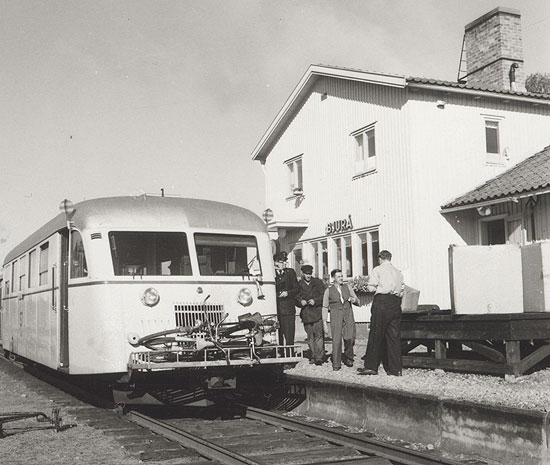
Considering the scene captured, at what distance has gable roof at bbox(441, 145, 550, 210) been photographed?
15484mm

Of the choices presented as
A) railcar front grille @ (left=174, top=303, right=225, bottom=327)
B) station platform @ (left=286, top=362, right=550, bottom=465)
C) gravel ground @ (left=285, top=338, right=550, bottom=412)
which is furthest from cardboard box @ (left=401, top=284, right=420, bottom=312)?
railcar front grille @ (left=174, top=303, right=225, bottom=327)

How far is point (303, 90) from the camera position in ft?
72.2

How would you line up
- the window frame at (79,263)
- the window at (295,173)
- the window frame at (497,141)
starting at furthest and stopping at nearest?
1. the window at (295,173)
2. the window frame at (497,141)
3. the window frame at (79,263)

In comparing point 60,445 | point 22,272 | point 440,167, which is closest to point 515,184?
point 440,167

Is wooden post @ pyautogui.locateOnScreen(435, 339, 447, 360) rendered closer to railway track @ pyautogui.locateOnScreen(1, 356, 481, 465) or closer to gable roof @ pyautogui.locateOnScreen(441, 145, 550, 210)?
railway track @ pyautogui.locateOnScreen(1, 356, 481, 465)

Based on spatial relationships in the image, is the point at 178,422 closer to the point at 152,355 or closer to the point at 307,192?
the point at 152,355

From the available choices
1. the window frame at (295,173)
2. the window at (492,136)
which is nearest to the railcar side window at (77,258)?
the window at (492,136)

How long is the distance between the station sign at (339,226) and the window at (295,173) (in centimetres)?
220

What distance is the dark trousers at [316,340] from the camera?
12.4 m

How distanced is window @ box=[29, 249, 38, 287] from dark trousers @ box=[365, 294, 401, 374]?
18.3 ft

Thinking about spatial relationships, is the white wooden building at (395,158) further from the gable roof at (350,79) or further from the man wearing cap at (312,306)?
the man wearing cap at (312,306)

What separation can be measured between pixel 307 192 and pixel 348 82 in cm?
352

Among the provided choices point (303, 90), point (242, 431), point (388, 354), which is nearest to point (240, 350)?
point (242, 431)

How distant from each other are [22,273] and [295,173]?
1104 cm
